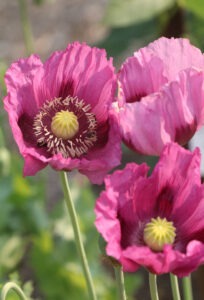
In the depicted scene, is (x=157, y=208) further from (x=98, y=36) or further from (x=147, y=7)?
(x=98, y=36)

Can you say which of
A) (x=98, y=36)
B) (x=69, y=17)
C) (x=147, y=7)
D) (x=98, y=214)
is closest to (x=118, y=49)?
(x=147, y=7)

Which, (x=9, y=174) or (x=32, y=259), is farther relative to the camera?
(x=32, y=259)

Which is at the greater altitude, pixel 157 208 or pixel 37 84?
pixel 37 84

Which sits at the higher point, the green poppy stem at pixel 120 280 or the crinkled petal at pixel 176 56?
the crinkled petal at pixel 176 56

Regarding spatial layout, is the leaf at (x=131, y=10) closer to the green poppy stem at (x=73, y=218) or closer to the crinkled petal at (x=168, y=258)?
the green poppy stem at (x=73, y=218)

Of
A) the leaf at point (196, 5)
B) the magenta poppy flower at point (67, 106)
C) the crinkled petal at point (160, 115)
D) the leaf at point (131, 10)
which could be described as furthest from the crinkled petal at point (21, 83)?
the leaf at point (131, 10)

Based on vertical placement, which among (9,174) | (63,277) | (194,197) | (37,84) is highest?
(37,84)

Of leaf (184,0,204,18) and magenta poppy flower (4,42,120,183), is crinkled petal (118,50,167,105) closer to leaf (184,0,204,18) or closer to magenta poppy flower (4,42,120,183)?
magenta poppy flower (4,42,120,183)
